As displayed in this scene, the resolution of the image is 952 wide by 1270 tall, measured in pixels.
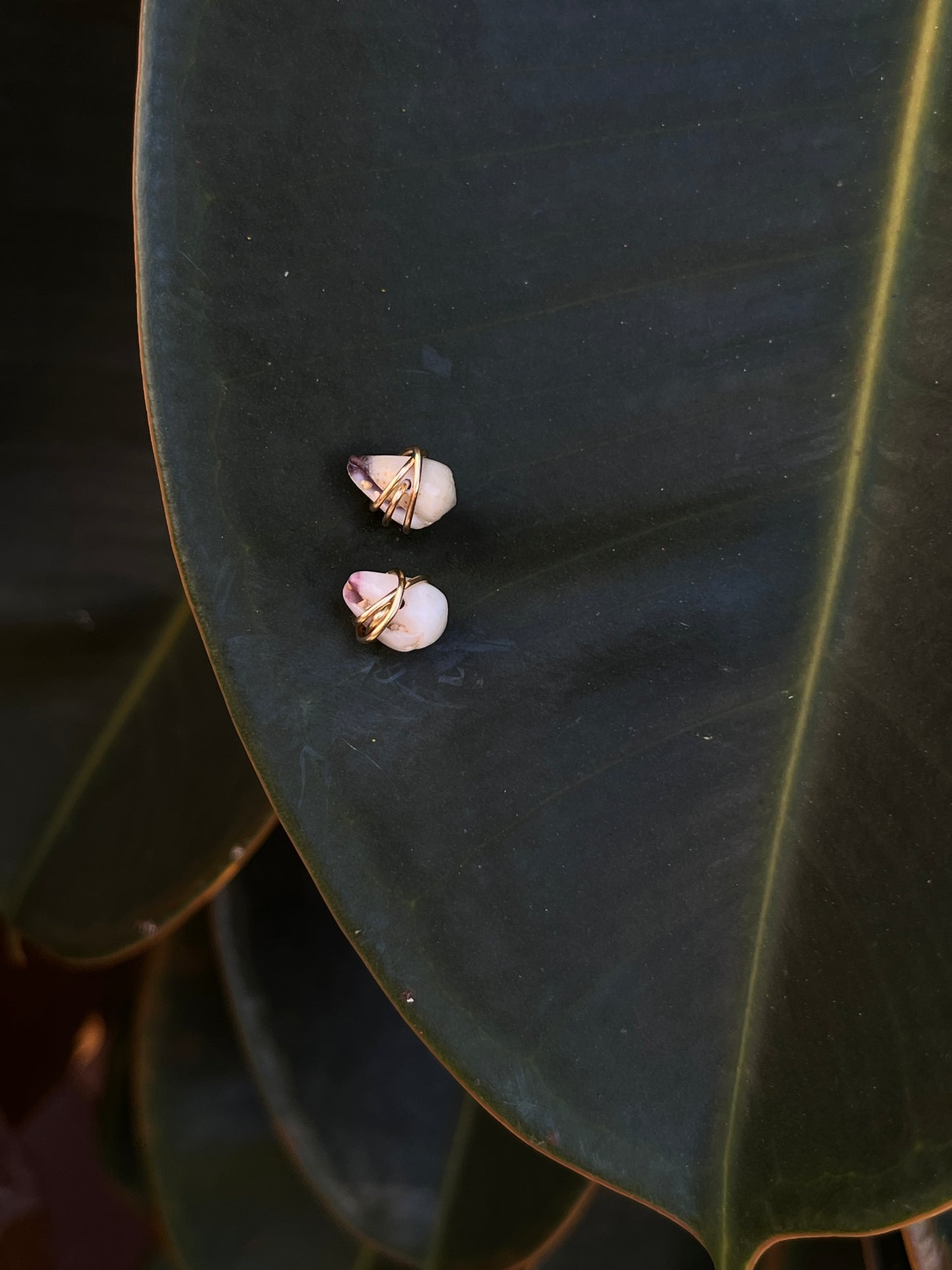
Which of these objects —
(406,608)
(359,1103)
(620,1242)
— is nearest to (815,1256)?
(620,1242)

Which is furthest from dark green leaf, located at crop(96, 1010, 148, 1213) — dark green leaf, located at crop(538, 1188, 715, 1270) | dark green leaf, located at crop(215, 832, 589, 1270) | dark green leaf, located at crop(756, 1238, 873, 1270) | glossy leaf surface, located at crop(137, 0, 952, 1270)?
glossy leaf surface, located at crop(137, 0, 952, 1270)

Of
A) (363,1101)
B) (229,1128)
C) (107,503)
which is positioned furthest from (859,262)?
(229,1128)

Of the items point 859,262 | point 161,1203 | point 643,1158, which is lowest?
point 161,1203

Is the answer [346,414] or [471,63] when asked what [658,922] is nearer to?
[346,414]

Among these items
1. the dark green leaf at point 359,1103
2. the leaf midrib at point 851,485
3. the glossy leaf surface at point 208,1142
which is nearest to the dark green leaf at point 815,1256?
the dark green leaf at point 359,1103

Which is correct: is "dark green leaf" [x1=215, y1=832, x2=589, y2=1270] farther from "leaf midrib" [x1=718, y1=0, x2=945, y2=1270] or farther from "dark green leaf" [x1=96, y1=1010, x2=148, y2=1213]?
"leaf midrib" [x1=718, y1=0, x2=945, y2=1270]

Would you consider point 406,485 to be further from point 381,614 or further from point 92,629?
point 92,629
